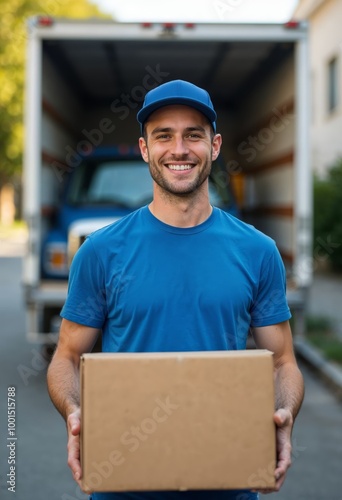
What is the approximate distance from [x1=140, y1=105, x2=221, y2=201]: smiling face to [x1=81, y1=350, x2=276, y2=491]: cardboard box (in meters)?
0.66

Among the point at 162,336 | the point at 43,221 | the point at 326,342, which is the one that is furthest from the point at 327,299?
the point at 162,336

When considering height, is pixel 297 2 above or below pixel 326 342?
above

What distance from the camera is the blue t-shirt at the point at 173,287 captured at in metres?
2.58

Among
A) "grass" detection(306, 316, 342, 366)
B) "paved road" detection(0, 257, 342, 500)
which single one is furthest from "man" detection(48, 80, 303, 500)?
"grass" detection(306, 316, 342, 366)

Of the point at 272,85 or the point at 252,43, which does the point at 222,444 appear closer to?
the point at 252,43

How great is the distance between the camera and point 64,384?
2660mm

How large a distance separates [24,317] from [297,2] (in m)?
19.7

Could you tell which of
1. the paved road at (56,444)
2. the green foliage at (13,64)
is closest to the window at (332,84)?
the green foliage at (13,64)

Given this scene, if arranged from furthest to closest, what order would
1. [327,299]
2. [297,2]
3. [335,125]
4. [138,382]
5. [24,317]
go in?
[297,2] < [335,125] < [327,299] < [24,317] < [138,382]

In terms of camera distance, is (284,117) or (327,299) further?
(327,299)

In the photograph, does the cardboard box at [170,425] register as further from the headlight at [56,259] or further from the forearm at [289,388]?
the headlight at [56,259]

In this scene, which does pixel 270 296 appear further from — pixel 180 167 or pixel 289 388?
pixel 180 167

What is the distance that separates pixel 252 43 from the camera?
29.7 ft

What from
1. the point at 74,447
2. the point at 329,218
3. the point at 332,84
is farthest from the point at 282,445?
the point at 332,84
